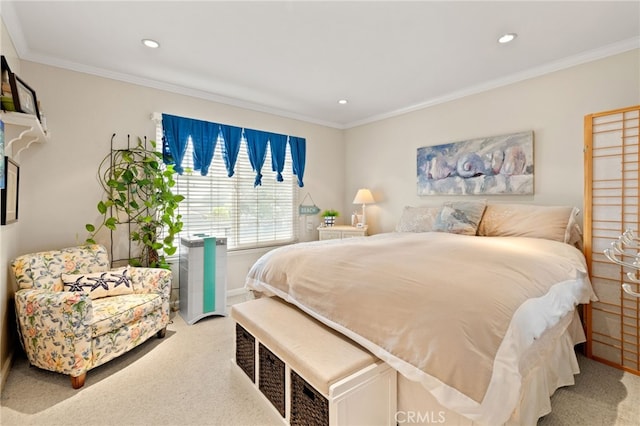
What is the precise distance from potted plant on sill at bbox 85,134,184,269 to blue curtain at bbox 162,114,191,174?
168 millimetres

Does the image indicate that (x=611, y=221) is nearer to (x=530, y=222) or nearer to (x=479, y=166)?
(x=530, y=222)

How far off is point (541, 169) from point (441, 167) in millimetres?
1022

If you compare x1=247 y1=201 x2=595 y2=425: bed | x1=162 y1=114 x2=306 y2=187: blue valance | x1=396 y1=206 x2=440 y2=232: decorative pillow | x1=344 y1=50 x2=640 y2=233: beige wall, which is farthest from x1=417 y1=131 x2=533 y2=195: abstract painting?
x1=162 y1=114 x2=306 y2=187: blue valance

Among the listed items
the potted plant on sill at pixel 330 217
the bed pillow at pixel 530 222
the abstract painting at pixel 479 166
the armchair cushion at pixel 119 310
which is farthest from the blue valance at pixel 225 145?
the bed pillow at pixel 530 222

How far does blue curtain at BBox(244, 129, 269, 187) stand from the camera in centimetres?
394

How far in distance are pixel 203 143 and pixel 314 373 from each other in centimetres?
300

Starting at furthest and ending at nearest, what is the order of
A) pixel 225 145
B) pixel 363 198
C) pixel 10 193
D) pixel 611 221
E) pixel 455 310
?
pixel 363 198, pixel 225 145, pixel 611 221, pixel 10 193, pixel 455 310

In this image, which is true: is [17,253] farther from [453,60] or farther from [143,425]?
[453,60]

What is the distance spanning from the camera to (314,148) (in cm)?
470

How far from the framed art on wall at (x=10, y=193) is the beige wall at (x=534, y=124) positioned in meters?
3.91

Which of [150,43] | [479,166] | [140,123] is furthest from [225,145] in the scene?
[479,166]

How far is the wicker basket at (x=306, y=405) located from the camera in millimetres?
1375

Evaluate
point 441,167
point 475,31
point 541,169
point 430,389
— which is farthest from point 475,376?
point 441,167

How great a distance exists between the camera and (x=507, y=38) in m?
2.37
